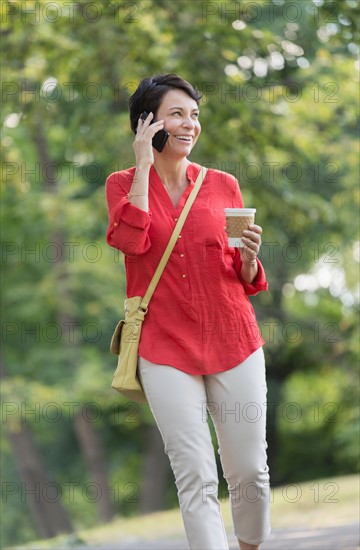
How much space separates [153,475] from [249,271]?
19.8 metres

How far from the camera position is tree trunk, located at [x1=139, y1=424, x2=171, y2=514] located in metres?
23.7

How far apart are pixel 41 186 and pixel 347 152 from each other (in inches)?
268

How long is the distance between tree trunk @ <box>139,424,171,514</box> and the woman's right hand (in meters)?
19.3

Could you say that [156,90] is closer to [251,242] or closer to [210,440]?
[251,242]

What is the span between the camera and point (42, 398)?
19.0 metres

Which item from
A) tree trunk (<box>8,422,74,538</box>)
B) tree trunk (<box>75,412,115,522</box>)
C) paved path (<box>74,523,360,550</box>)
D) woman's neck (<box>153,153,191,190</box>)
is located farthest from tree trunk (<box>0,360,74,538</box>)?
woman's neck (<box>153,153,191,190</box>)

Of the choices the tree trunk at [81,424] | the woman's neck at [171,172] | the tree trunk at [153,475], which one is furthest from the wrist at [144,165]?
the tree trunk at [153,475]

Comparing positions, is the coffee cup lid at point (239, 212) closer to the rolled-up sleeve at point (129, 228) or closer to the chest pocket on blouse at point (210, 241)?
the chest pocket on blouse at point (210, 241)

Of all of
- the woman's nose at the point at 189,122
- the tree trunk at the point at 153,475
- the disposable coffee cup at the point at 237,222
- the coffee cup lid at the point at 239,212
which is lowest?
the tree trunk at the point at 153,475

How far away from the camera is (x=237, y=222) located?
4.52m

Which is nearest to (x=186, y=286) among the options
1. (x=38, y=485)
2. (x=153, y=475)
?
(x=38, y=485)

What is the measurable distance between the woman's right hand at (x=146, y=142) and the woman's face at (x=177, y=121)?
0.20 feet

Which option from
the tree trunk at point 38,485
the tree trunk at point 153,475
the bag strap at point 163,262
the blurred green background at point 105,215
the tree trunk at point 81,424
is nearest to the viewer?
the bag strap at point 163,262

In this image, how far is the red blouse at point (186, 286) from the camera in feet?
14.9
